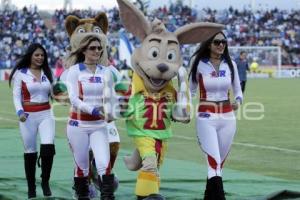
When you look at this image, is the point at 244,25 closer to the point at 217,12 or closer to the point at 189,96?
the point at 217,12

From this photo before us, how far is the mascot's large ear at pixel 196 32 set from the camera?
723 cm

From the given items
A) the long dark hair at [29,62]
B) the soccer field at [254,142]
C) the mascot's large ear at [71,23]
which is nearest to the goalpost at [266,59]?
the soccer field at [254,142]

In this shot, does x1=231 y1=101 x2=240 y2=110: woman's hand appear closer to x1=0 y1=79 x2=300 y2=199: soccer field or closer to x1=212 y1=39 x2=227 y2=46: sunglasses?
x1=212 y1=39 x2=227 y2=46: sunglasses

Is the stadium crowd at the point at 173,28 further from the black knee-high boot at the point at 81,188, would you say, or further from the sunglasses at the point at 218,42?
the black knee-high boot at the point at 81,188

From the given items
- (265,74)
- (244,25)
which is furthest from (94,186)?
(244,25)

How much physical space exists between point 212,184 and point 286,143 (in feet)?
18.7

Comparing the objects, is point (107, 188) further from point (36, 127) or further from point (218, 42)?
point (218, 42)

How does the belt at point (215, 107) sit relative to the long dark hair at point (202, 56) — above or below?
below

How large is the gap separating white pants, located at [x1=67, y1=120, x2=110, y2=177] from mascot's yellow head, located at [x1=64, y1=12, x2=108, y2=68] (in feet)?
2.51

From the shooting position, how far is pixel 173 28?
160 ft

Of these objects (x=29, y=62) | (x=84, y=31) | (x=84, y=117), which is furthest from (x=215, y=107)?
(x=29, y=62)

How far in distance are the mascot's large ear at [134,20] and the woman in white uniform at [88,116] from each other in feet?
1.57

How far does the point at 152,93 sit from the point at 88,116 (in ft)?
2.20

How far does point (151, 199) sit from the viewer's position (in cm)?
667
